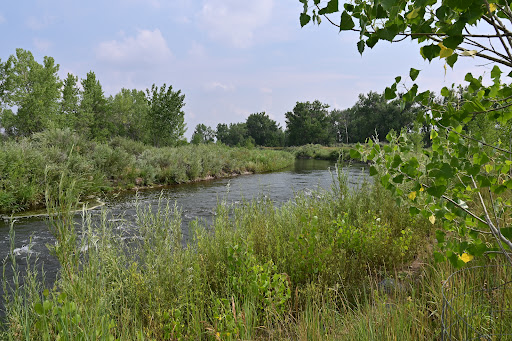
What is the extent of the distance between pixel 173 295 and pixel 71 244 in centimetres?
101

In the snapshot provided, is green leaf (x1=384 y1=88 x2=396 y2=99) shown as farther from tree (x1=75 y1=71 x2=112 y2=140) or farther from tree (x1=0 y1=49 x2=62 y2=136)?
tree (x1=75 y1=71 x2=112 y2=140)

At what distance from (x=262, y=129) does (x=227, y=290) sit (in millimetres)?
72318

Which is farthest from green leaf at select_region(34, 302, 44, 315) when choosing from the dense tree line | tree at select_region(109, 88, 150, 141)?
tree at select_region(109, 88, 150, 141)

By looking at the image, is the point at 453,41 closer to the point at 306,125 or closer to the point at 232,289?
the point at 232,289

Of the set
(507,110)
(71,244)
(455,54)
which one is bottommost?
(71,244)

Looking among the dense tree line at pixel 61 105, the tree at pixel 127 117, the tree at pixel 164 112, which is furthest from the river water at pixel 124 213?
the tree at pixel 127 117

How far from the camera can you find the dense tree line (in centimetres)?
2103

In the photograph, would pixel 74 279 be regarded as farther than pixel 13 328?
No

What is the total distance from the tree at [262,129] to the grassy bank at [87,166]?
49.7m

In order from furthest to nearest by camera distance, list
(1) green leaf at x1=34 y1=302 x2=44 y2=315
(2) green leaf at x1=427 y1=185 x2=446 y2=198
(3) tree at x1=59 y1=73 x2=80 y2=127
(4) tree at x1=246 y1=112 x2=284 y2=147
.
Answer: (4) tree at x1=246 y1=112 x2=284 y2=147 → (3) tree at x1=59 y1=73 x2=80 y2=127 → (1) green leaf at x1=34 y1=302 x2=44 y2=315 → (2) green leaf at x1=427 y1=185 x2=446 y2=198

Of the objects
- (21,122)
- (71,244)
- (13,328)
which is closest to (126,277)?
(13,328)

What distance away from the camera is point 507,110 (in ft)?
4.67

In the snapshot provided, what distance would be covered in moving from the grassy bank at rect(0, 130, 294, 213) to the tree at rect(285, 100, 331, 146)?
144 ft

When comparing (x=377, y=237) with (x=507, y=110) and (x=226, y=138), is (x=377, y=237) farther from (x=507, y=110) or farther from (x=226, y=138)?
(x=226, y=138)
